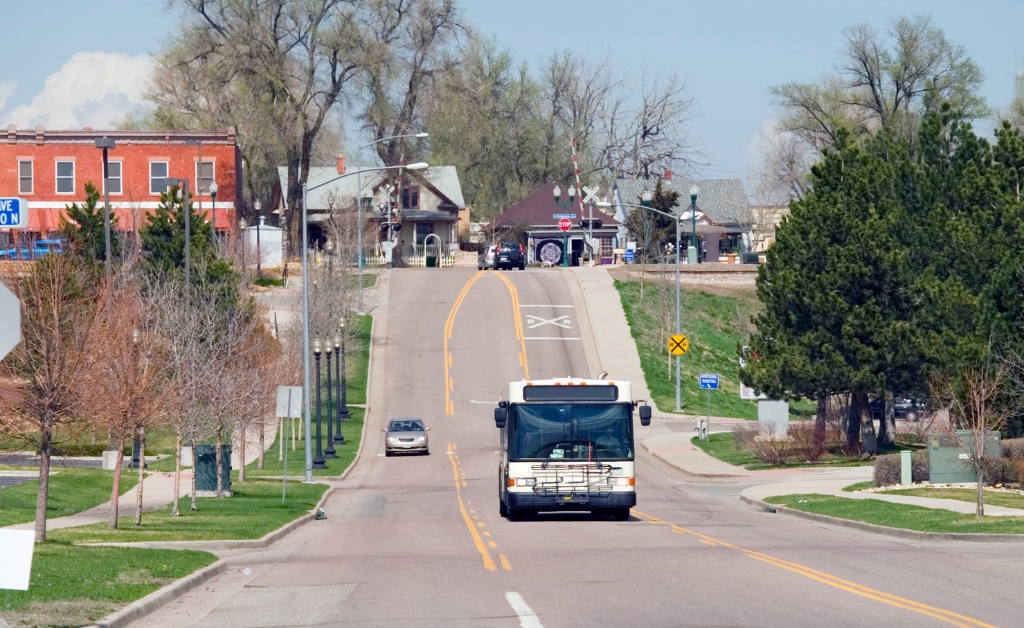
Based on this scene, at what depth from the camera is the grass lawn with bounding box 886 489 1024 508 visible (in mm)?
26453

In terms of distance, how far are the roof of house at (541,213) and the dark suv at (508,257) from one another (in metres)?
17.8

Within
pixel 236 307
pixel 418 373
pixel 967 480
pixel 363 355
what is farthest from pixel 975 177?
pixel 363 355

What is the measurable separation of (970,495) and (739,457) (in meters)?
15.7

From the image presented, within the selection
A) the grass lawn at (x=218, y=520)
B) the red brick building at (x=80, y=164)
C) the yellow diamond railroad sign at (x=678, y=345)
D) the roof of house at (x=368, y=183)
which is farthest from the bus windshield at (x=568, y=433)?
the roof of house at (x=368, y=183)

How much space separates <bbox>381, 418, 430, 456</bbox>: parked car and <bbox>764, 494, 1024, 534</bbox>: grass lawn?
1992 cm

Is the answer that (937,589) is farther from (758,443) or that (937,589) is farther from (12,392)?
(758,443)

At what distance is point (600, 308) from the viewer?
243 feet

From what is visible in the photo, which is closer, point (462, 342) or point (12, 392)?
point (12, 392)

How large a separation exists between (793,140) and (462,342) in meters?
35.4

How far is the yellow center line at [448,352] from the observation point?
5731cm

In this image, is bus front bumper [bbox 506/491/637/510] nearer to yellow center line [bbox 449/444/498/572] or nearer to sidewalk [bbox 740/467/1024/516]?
yellow center line [bbox 449/444/498/572]

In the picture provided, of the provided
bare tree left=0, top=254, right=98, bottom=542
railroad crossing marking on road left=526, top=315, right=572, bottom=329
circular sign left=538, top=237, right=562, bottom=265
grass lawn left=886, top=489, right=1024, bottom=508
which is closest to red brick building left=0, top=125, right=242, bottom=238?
railroad crossing marking on road left=526, top=315, right=572, bottom=329

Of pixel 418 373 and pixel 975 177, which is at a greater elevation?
pixel 975 177

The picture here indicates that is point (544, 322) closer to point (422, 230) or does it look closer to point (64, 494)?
point (422, 230)
